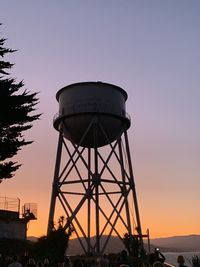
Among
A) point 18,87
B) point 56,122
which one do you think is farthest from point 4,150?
point 56,122

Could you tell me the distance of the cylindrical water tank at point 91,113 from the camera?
1254 inches

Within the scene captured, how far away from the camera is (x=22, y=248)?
105ft

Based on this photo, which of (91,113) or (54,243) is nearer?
(54,243)

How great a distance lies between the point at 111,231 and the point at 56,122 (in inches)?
342

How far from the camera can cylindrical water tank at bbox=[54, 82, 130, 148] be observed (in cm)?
3184

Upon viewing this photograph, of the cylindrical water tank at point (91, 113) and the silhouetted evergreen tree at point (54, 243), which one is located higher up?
the cylindrical water tank at point (91, 113)

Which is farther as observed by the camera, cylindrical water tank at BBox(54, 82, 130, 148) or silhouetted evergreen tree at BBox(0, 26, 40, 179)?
cylindrical water tank at BBox(54, 82, 130, 148)

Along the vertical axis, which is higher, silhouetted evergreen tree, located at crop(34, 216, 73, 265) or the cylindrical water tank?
the cylindrical water tank

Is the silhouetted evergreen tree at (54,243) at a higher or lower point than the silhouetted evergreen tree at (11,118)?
lower

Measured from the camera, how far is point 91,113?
31734mm

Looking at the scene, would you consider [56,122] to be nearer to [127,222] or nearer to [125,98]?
[125,98]

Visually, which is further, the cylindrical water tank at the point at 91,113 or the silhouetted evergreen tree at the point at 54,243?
the cylindrical water tank at the point at 91,113

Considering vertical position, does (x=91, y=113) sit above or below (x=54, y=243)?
above

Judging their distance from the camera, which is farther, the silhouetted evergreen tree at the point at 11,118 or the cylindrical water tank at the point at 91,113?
the cylindrical water tank at the point at 91,113
